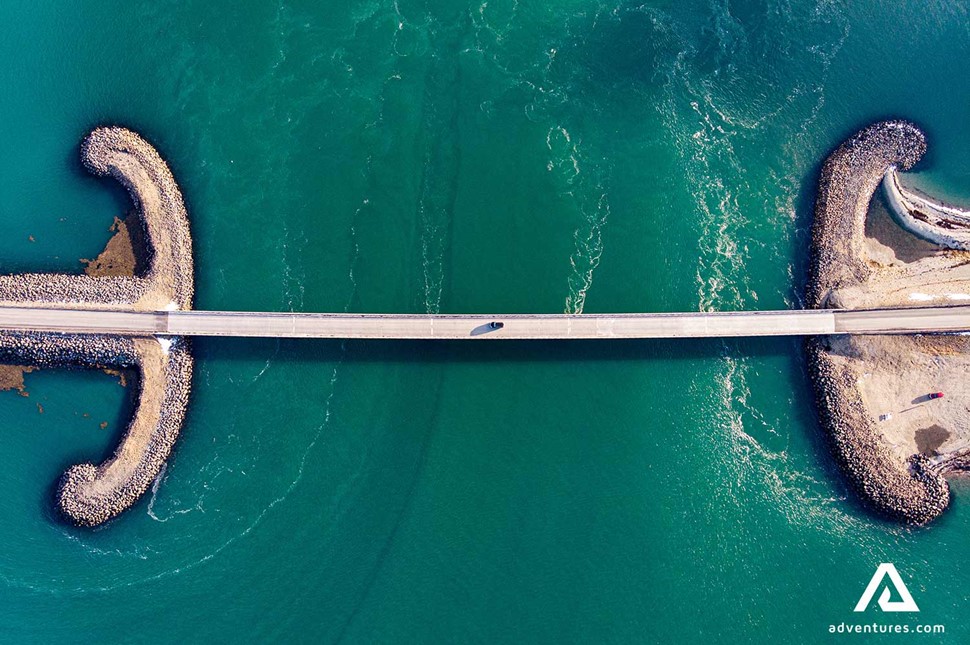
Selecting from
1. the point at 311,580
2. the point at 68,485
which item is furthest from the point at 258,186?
the point at 311,580

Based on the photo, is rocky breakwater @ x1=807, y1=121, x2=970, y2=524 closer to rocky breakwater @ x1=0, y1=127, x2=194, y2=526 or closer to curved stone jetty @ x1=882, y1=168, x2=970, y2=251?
curved stone jetty @ x1=882, y1=168, x2=970, y2=251

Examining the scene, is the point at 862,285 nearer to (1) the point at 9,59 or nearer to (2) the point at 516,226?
(2) the point at 516,226

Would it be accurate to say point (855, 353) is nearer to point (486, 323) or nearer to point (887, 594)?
point (887, 594)

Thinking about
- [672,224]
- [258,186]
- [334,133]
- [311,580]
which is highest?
[334,133]

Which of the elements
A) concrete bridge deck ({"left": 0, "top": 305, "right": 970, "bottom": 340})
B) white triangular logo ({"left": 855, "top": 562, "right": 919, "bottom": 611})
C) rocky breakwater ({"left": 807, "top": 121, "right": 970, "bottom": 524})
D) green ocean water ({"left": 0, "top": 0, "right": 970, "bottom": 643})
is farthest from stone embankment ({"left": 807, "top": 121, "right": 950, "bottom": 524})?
white triangular logo ({"left": 855, "top": 562, "right": 919, "bottom": 611})

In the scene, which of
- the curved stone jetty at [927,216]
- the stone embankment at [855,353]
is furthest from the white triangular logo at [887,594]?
the curved stone jetty at [927,216]
